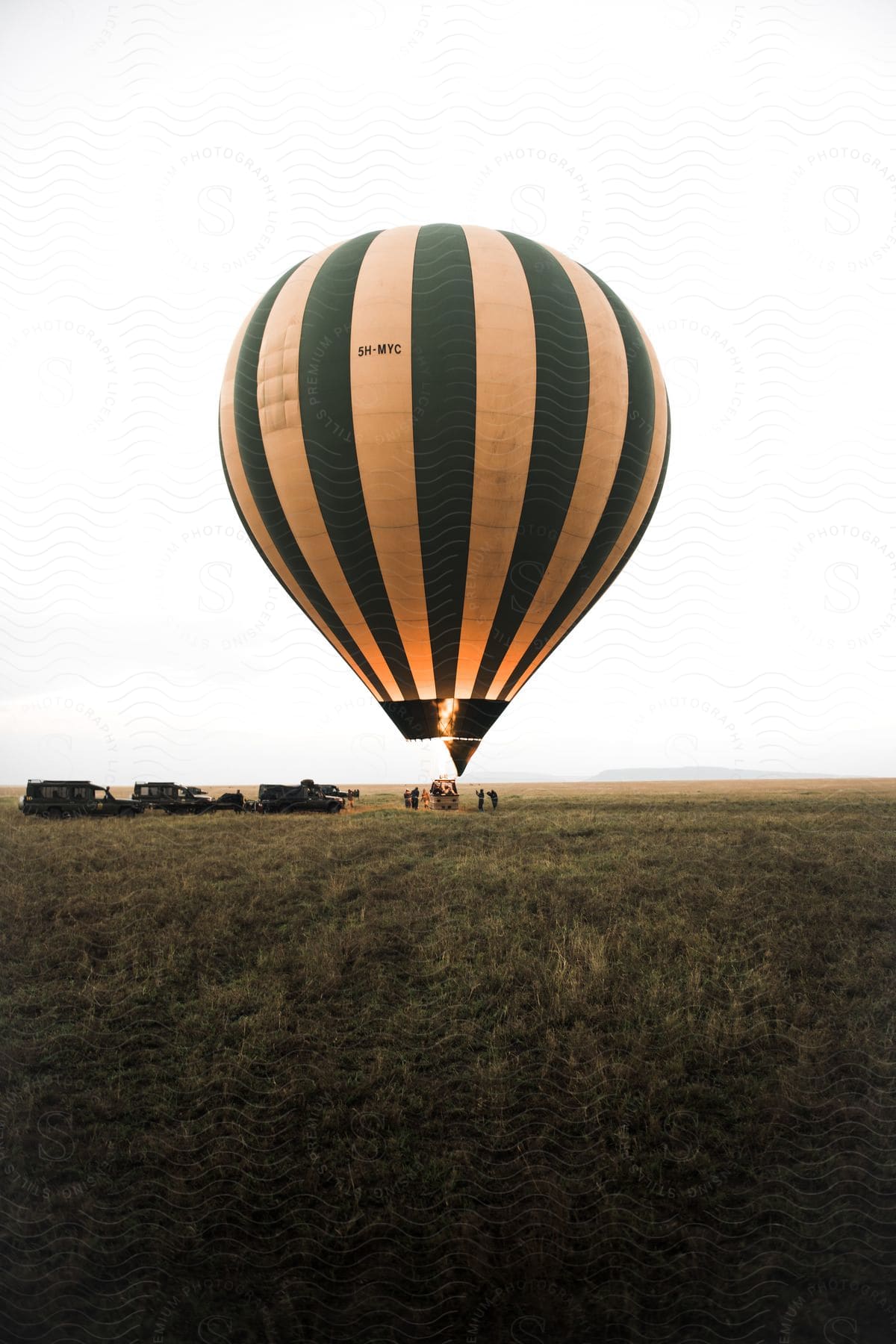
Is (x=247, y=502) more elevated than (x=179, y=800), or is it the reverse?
(x=247, y=502)

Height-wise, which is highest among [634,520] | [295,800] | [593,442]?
[593,442]

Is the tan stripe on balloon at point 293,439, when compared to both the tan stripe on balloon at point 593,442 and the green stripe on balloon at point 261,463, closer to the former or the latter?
the green stripe on balloon at point 261,463

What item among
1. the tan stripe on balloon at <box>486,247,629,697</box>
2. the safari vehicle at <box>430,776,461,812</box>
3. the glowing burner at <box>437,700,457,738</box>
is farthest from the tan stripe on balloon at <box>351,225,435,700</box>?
the safari vehicle at <box>430,776,461,812</box>

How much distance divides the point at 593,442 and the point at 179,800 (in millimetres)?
14473

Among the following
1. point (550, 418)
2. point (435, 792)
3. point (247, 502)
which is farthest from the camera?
point (435, 792)

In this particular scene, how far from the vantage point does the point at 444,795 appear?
2355cm

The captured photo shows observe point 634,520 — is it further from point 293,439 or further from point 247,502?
point 247,502

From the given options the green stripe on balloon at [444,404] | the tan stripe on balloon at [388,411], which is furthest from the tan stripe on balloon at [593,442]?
the tan stripe on balloon at [388,411]

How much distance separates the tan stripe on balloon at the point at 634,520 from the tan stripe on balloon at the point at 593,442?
51.9 inches

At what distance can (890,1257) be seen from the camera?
19.3 feet

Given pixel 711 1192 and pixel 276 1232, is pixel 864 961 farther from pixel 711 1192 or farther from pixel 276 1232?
pixel 276 1232

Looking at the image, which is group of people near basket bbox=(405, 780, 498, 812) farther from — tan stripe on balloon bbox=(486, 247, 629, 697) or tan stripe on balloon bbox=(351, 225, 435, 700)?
tan stripe on balloon bbox=(351, 225, 435, 700)

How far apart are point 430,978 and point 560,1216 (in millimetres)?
3238

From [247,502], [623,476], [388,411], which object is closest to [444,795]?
[247,502]
